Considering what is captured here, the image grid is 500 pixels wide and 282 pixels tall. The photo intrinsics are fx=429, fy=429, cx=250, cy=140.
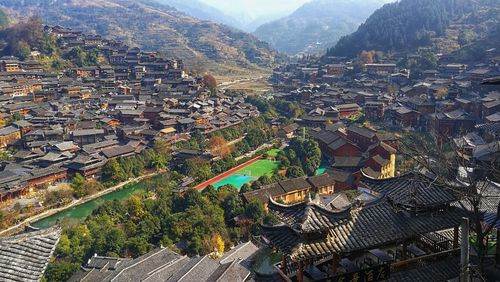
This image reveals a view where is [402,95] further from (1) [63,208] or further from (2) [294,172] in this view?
(1) [63,208]

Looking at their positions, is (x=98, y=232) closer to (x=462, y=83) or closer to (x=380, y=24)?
(x=462, y=83)

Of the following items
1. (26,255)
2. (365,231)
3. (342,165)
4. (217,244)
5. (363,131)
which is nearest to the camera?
(26,255)

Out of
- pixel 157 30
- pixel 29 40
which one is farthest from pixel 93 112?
pixel 157 30

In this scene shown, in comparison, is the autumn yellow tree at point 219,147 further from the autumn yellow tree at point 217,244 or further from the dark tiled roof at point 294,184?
the autumn yellow tree at point 217,244

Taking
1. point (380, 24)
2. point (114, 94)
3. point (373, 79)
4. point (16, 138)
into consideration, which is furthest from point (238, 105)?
point (380, 24)

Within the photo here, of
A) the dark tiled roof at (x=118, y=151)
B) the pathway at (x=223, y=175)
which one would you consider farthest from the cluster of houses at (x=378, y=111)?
the dark tiled roof at (x=118, y=151)
